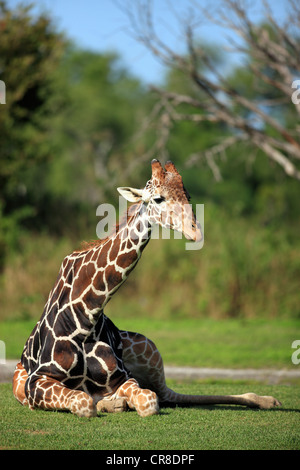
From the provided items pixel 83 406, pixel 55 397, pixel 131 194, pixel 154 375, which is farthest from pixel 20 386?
pixel 131 194

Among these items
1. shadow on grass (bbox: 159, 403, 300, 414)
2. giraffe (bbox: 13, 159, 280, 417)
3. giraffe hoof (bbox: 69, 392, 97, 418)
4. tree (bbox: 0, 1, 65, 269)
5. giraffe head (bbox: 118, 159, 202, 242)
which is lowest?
shadow on grass (bbox: 159, 403, 300, 414)

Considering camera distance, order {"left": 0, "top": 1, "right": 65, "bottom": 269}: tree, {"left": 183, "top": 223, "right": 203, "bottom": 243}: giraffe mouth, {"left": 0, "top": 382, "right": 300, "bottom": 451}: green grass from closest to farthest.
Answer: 1. {"left": 0, "top": 382, "right": 300, "bottom": 451}: green grass
2. {"left": 183, "top": 223, "right": 203, "bottom": 243}: giraffe mouth
3. {"left": 0, "top": 1, "right": 65, "bottom": 269}: tree

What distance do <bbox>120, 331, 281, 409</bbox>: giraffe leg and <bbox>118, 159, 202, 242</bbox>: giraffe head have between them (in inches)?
54.3

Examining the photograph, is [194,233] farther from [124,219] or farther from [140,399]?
[140,399]

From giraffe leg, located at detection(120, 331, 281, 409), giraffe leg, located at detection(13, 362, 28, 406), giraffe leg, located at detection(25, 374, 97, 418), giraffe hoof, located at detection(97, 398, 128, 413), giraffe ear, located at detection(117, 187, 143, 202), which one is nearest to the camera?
giraffe leg, located at detection(25, 374, 97, 418)

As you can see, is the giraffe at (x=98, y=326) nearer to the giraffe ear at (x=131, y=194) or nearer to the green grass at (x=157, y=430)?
the giraffe ear at (x=131, y=194)

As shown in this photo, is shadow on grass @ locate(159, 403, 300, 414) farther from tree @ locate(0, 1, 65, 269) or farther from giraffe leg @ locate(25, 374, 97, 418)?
tree @ locate(0, 1, 65, 269)

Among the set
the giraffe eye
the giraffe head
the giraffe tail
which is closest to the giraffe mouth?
the giraffe head

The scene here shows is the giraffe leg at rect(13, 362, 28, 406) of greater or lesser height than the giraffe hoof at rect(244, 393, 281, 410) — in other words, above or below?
above

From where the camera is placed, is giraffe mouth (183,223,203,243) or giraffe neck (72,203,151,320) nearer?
giraffe mouth (183,223,203,243)

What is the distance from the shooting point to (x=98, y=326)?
6930mm

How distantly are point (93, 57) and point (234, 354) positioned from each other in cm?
6237

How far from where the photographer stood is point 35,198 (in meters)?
22.1

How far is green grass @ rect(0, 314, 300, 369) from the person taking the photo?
12242 millimetres
